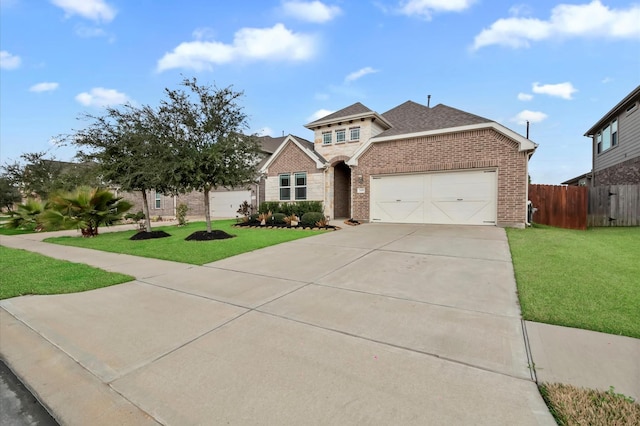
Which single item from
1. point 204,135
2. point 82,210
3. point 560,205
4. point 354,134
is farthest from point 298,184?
point 560,205

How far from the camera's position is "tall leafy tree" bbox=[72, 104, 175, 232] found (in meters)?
9.62

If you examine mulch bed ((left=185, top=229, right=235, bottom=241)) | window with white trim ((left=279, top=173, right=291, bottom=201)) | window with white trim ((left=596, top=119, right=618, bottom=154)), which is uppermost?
window with white trim ((left=596, top=119, right=618, bottom=154))

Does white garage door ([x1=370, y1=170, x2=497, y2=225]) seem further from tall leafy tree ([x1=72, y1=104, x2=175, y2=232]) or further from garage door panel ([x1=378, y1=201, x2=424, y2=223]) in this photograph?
tall leafy tree ([x1=72, y1=104, x2=175, y2=232])

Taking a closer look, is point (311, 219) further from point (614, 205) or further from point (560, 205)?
point (614, 205)

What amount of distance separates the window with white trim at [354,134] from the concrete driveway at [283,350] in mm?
12261

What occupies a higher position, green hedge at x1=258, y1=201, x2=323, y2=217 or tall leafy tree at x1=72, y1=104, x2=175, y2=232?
tall leafy tree at x1=72, y1=104, x2=175, y2=232

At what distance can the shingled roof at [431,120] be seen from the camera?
12656 millimetres

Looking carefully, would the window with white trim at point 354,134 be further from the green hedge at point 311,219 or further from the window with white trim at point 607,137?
the window with white trim at point 607,137

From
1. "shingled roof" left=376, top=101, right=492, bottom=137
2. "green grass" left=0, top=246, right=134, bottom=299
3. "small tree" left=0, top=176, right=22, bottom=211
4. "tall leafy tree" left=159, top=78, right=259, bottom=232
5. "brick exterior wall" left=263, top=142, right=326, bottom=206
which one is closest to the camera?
"green grass" left=0, top=246, right=134, bottom=299

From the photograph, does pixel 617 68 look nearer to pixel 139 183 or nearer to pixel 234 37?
pixel 234 37

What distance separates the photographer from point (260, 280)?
196 inches

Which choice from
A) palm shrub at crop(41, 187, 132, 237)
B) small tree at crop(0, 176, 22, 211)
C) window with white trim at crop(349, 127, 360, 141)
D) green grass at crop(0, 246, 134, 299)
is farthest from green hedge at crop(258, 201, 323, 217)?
small tree at crop(0, 176, 22, 211)

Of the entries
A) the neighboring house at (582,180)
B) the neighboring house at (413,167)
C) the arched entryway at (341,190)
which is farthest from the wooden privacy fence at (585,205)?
the neighboring house at (582,180)

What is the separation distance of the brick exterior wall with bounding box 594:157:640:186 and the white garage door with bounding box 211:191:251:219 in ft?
70.9
